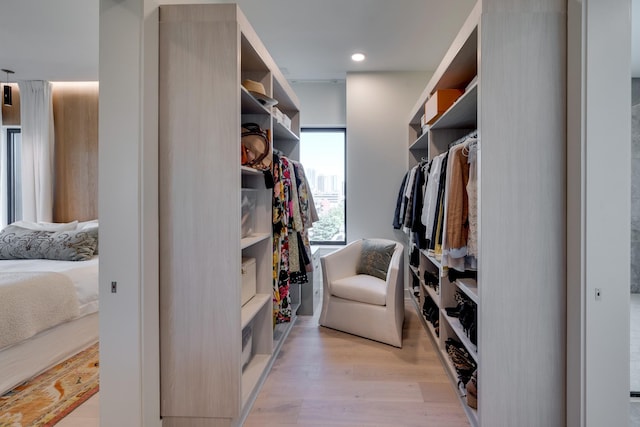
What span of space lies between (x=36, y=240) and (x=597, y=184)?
419 centimetres

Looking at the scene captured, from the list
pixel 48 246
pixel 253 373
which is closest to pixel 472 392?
pixel 253 373

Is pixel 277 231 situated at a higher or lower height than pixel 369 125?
lower

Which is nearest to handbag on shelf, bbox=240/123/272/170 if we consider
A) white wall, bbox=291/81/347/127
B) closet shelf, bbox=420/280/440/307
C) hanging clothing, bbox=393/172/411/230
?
closet shelf, bbox=420/280/440/307

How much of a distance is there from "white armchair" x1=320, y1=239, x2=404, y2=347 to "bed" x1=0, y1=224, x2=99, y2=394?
200 cm

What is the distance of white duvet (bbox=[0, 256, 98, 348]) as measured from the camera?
213cm

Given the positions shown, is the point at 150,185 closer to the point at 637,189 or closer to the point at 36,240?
the point at 36,240

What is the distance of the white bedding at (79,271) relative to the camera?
8.60 feet

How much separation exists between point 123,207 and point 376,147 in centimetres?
314

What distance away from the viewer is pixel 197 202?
1.61 m

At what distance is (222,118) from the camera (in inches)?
62.9

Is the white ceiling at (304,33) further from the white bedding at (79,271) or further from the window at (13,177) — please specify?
the white bedding at (79,271)

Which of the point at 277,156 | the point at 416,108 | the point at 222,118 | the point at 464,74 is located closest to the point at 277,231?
the point at 277,156

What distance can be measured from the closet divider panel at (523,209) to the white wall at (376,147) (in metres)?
2.48

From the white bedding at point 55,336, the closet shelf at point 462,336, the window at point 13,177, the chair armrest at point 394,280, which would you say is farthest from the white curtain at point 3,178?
the closet shelf at point 462,336
